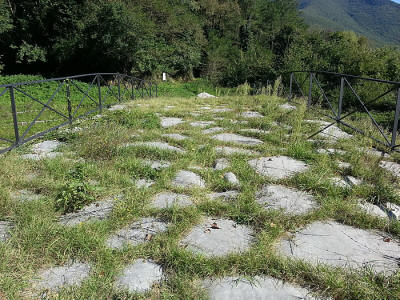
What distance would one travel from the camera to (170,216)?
2137 mm

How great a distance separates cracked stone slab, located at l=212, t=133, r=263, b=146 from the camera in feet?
13.1

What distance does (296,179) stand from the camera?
2732 mm

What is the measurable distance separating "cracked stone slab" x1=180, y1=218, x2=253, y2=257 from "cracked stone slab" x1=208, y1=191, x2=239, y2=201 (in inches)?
11.9

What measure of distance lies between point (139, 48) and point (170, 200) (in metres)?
14.9

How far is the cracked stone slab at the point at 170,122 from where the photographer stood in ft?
16.3

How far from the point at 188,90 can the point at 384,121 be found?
1050cm

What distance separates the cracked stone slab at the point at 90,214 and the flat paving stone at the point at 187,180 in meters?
0.60

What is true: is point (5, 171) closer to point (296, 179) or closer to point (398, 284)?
point (296, 179)

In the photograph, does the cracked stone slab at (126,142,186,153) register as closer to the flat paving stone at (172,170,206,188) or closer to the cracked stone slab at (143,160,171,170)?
the cracked stone slab at (143,160,171,170)

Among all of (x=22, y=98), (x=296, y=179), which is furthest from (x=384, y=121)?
(x=22, y=98)

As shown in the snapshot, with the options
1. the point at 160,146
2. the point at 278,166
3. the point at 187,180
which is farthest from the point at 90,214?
the point at 278,166

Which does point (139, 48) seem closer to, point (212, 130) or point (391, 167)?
point (212, 130)

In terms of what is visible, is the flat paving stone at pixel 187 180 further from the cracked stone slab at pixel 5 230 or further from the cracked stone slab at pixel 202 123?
the cracked stone slab at pixel 202 123

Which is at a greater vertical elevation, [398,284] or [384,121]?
[398,284]
